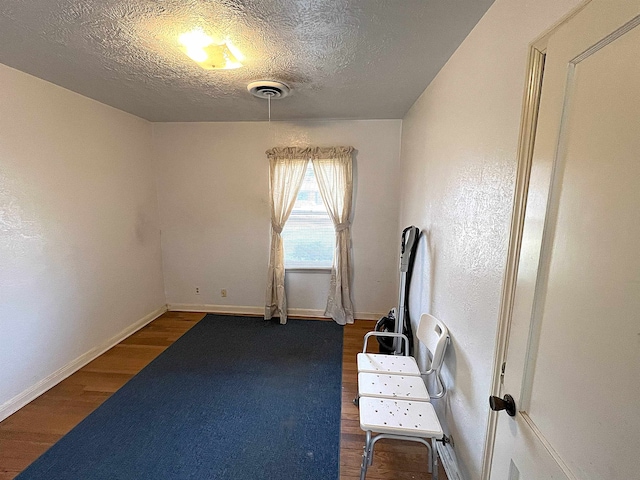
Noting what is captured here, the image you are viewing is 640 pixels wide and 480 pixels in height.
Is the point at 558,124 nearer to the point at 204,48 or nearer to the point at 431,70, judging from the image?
the point at 431,70

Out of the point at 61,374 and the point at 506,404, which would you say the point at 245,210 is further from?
the point at 506,404

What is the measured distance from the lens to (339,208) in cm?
320

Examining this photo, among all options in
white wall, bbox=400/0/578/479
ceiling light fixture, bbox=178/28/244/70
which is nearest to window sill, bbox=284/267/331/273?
white wall, bbox=400/0/578/479

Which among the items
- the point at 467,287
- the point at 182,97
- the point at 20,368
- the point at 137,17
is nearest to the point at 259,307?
the point at 20,368

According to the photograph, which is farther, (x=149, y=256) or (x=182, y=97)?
(x=149, y=256)

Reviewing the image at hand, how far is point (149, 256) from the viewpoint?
3.34 m

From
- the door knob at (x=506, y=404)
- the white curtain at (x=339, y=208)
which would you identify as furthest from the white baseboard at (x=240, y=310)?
the door knob at (x=506, y=404)

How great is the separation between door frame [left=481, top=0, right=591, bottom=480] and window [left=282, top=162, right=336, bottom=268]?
7.74 ft

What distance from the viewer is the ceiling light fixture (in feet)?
4.76

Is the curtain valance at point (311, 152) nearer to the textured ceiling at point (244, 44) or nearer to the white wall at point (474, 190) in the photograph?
the textured ceiling at point (244, 44)

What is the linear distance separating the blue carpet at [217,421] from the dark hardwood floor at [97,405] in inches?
2.7

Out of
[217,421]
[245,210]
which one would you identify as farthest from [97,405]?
[245,210]

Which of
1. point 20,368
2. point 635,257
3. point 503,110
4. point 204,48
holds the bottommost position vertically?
point 20,368

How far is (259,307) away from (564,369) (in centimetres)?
325
